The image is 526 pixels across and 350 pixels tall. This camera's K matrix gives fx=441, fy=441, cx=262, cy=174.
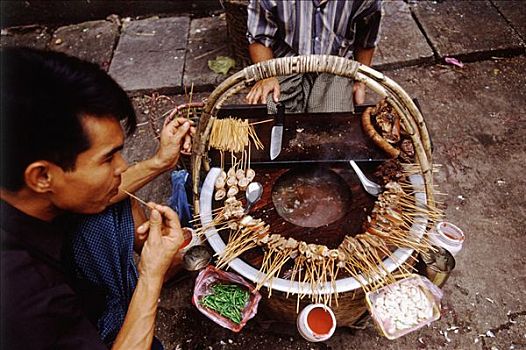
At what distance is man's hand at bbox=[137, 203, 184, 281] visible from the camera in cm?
193

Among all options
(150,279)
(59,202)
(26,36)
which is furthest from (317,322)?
(26,36)

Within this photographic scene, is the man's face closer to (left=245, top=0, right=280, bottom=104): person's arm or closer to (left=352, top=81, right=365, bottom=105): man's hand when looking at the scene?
(left=245, top=0, right=280, bottom=104): person's arm

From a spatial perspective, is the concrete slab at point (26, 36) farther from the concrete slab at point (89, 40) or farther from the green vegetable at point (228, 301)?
the green vegetable at point (228, 301)

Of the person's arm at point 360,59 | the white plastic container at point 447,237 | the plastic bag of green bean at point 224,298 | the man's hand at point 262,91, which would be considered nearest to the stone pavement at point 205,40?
the person's arm at point 360,59

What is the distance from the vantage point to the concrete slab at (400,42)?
4168 mm

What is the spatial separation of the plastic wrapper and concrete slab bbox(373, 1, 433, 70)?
103 inches

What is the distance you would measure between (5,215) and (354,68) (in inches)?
59.2

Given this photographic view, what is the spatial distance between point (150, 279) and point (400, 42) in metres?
3.49

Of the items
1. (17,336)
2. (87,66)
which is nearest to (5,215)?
(17,336)

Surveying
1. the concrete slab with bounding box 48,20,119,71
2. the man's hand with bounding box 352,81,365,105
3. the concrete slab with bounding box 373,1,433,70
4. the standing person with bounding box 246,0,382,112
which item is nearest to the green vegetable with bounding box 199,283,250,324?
the standing person with bounding box 246,0,382,112

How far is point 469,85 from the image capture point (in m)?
4.00

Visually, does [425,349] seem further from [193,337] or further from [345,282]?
[193,337]

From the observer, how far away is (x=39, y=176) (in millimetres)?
1501

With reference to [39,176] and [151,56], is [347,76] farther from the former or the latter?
[151,56]
